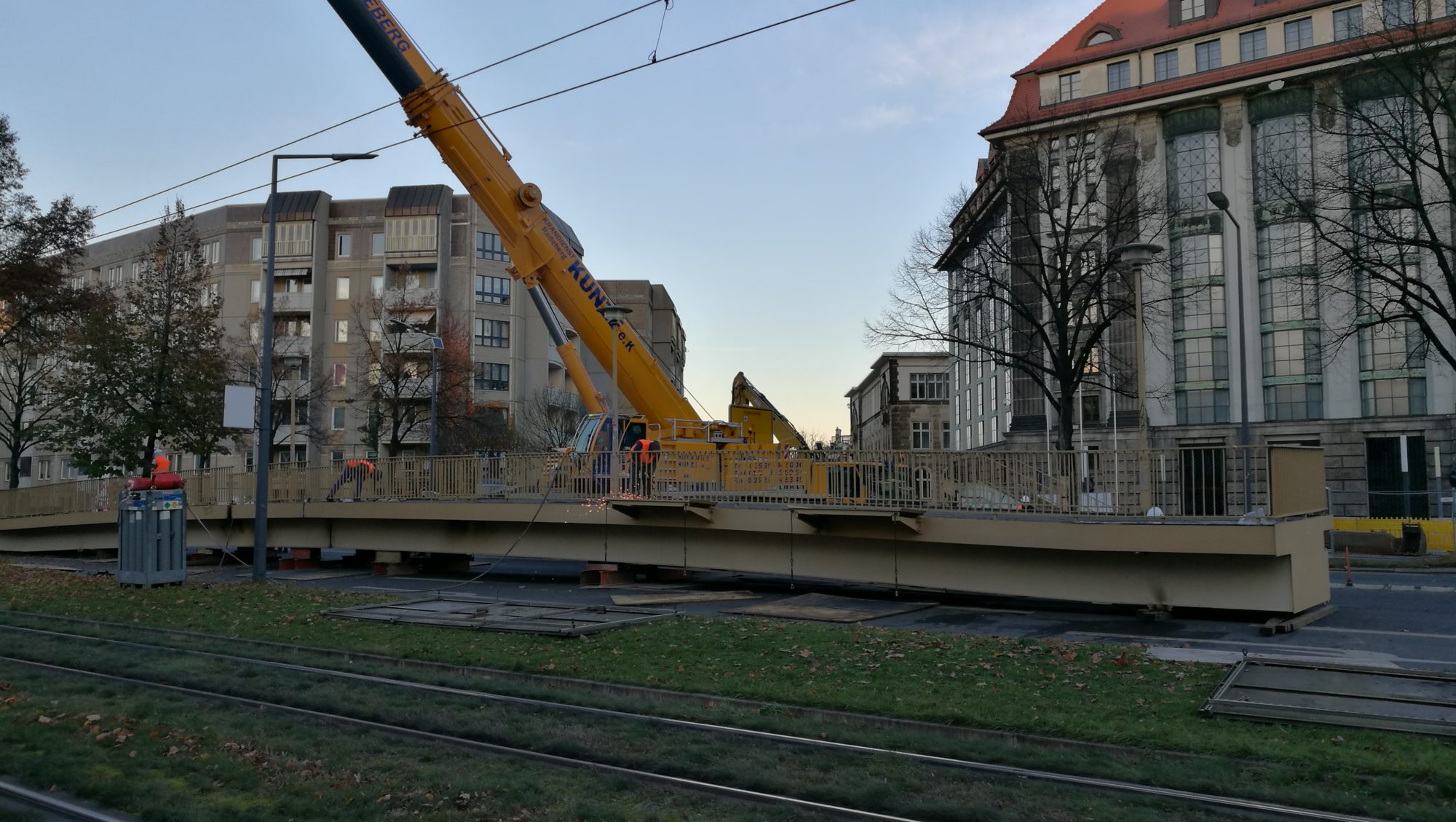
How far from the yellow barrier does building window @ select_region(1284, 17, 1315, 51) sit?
70.6ft

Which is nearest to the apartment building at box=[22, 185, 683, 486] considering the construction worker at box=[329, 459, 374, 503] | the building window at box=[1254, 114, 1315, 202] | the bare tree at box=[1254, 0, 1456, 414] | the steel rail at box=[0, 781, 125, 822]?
the construction worker at box=[329, 459, 374, 503]

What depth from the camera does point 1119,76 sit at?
4669 cm

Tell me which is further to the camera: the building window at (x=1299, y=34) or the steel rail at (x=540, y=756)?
the building window at (x=1299, y=34)

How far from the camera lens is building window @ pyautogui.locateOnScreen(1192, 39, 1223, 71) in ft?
147

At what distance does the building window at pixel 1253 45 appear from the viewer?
43.6m

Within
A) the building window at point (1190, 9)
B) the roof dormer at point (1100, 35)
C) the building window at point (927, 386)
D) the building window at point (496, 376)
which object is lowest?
the building window at point (496, 376)

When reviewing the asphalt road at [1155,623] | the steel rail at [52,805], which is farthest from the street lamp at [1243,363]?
the steel rail at [52,805]

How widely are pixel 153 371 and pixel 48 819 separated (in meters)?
28.0

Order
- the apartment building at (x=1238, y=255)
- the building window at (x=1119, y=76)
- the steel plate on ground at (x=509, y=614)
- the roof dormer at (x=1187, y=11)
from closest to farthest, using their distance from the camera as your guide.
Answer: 1. the steel plate on ground at (x=509, y=614)
2. the apartment building at (x=1238, y=255)
3. the roof dormer at (x=1187, y=11)
4. the building window at (x=1119, y=76)

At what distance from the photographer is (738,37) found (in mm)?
14391

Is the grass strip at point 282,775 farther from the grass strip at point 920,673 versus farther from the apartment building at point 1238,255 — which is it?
the apartment building at point 1238,255

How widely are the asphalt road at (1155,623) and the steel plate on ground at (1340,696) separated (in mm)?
1392

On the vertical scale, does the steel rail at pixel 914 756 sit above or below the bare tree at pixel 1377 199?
below

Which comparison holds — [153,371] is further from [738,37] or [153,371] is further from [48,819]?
[48,819]
